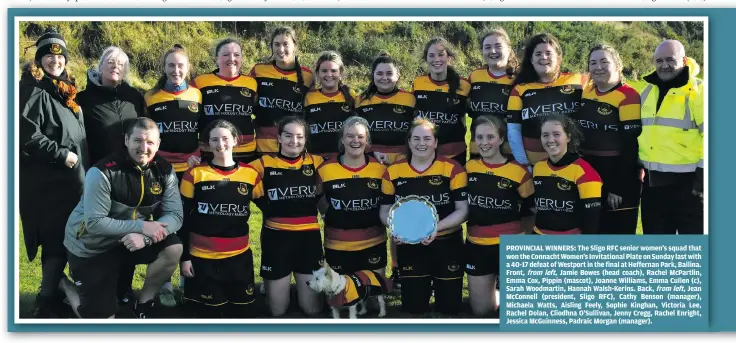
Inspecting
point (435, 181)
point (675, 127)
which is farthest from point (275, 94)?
point (675, 127)

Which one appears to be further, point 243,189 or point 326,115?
point 326,115

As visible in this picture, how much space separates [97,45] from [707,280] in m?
5.81

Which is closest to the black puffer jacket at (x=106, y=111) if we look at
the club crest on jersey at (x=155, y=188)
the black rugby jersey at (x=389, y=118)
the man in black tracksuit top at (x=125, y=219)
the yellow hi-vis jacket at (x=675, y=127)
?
the man in black tracksuit top at (x=125, y=219)

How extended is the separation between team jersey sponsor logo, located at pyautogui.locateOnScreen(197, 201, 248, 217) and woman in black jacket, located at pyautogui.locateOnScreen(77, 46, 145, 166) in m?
0.93

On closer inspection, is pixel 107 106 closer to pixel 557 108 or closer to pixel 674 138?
pixel 557 108

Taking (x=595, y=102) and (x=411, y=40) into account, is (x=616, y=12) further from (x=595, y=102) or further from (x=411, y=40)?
(x=411, y=40)

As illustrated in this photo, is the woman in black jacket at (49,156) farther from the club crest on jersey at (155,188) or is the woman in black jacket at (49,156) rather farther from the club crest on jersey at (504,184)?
the club crest on jersey at (504,184)

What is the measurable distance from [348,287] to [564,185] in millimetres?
1877

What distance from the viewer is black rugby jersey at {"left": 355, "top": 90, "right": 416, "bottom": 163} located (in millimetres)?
8336

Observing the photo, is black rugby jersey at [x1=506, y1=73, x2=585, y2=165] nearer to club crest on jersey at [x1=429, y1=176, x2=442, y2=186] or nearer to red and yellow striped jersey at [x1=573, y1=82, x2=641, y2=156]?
red and yellow striped jersey at [x1=573, y1=82, x2=641, y2=156]

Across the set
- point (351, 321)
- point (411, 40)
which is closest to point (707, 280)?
point (351, 321)

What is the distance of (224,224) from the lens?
768 centimetres

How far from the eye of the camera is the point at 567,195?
7621 mm

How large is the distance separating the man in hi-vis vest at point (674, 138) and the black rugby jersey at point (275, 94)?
9.49 feet
